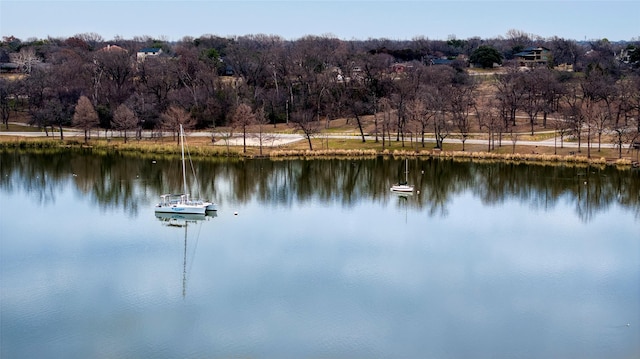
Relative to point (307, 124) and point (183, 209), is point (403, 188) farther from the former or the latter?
point (307, 124)

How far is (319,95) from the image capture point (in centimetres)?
6694

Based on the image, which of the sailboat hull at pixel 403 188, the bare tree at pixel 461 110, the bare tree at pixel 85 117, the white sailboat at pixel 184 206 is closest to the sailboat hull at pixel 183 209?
the white sailboat at pixel 184 206

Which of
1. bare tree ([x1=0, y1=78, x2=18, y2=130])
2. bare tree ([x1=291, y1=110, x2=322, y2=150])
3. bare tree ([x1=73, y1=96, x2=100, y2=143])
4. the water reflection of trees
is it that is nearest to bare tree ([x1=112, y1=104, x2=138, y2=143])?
bare tree ([x1=73, y1=96, x2=100, y2=143])

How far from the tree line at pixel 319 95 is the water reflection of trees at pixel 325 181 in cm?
553

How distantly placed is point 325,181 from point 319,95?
2442 cm

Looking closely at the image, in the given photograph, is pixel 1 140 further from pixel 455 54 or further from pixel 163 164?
pixel 455 54

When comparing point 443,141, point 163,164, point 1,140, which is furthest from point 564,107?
point 1,140

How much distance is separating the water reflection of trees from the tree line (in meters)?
5.53

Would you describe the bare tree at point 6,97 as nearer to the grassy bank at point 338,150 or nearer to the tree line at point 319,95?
the tree line at point 319,95

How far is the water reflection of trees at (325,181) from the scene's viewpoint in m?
38.6

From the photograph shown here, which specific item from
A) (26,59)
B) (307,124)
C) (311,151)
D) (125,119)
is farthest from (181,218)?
(26,59)

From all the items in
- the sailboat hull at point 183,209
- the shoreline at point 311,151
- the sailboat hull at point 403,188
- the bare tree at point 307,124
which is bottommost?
the sailboat hull at point 183,209

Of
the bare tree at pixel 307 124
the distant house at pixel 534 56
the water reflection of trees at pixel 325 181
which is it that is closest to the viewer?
the water reflection of trees at pixel 325 181

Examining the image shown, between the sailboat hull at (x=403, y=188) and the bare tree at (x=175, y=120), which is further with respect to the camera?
the bare tree at (x=175, y=120)
